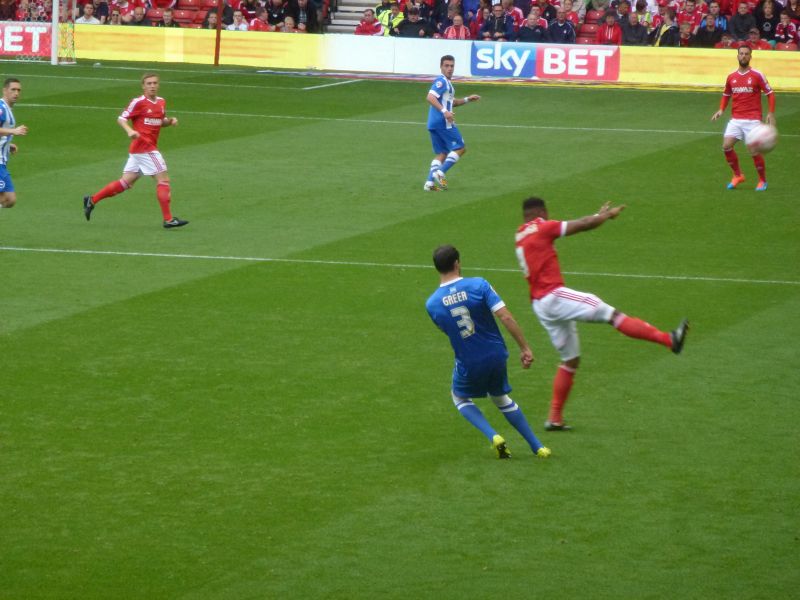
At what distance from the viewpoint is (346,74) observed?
120ft

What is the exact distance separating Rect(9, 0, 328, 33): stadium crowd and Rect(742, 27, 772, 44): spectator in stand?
1271 centimetres

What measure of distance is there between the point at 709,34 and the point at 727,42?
0.56 m

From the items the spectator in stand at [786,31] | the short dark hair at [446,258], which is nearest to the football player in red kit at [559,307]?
the short dark hair at [446,258]

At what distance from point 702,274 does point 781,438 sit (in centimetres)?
605

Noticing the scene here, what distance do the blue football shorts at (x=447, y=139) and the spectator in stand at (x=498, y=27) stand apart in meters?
14.5

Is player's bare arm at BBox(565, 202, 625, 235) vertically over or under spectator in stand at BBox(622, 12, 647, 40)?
under

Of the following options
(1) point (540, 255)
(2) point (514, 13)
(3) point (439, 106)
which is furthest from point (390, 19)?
(1) point (540, 255)

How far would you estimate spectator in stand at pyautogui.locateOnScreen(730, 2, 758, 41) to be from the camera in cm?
3466

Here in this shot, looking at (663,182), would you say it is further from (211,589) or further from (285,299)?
(211,589)

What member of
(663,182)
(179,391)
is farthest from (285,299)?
(663,182)

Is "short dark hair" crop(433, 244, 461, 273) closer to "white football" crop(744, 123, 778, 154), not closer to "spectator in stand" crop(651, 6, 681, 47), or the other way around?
"white football" crop(744, 123, 778, 154)

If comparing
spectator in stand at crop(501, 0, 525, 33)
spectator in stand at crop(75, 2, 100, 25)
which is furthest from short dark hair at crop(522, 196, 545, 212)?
spectator in stand at crop(75, 2, 100, 25)

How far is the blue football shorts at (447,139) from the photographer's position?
72.6 ft

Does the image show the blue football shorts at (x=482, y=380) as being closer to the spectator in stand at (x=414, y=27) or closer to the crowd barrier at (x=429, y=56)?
the crowd barrier at (x=429, y=56)
